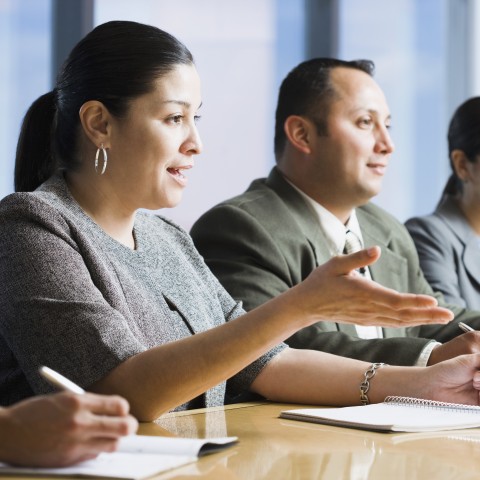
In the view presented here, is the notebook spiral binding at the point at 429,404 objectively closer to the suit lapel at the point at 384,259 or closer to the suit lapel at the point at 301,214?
the suit lapel at the point at 301,214

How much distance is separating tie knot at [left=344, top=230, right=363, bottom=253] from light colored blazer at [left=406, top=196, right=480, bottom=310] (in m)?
0.60

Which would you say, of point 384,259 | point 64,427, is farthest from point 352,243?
point 64,427

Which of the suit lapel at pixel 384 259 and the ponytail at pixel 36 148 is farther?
the suit lapel at pixel 384 259

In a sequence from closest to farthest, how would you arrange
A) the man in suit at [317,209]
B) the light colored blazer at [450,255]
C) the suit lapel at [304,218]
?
the man in suit at [317,209], the suit lapel at [304,218], the light colored blazer at [450,255]

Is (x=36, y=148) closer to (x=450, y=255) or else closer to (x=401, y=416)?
(x=401, y=416)

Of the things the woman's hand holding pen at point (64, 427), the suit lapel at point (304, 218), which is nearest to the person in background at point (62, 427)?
the woman's hand holding pen at point (64, 427)

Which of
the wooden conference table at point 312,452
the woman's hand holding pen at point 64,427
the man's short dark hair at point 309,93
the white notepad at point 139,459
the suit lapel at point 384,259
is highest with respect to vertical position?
the man's short dark hair at point 309,93

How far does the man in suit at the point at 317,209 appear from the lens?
2.46 meters

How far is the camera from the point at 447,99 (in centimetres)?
585

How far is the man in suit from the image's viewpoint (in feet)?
8.07

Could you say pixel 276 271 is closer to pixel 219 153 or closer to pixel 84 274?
pixel 84 274

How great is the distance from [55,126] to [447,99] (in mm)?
4272

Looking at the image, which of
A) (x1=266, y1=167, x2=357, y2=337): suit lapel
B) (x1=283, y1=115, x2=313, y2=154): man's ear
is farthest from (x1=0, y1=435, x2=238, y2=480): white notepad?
(x1=283, y1=115, x2=313, y2=154): man's ear

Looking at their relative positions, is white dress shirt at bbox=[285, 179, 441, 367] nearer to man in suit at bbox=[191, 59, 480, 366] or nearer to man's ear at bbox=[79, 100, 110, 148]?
man in suit at bbox=[191, 59, 480, 366]
